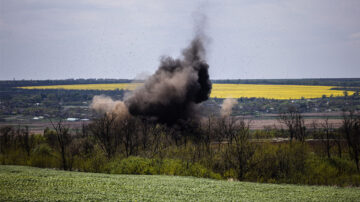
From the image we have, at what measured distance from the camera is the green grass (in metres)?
23.4

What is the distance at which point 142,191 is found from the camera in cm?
2588

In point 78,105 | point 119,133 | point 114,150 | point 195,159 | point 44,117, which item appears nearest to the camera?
point 195,159

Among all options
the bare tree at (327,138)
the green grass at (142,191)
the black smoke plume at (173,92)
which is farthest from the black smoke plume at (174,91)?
the green grass at (142,191)

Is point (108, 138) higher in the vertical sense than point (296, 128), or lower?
higher

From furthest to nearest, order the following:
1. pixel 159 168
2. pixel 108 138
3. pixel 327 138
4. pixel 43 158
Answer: pixel 327 138 → pixel 108 138 → pixel 43 158 → pixel 159 168

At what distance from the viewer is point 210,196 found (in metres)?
25.5

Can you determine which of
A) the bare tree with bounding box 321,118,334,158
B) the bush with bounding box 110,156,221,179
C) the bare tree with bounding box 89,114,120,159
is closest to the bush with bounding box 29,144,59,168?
the bare tree with bounding box 89,114,120,159

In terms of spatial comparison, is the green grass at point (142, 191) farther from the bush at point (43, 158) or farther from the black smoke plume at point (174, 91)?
the black smoke plume at point (174, 91)

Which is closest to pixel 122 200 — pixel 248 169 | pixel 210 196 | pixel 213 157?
pixel 210 196

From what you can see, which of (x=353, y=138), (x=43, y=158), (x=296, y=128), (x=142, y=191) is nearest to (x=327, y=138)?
(x=353, y=138)

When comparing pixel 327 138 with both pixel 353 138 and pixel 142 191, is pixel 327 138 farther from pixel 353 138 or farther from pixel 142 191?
pixel 142 191

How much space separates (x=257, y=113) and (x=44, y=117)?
293ft

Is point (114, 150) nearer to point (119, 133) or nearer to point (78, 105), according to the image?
point (119, 133)

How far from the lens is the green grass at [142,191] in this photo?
23.4 m
